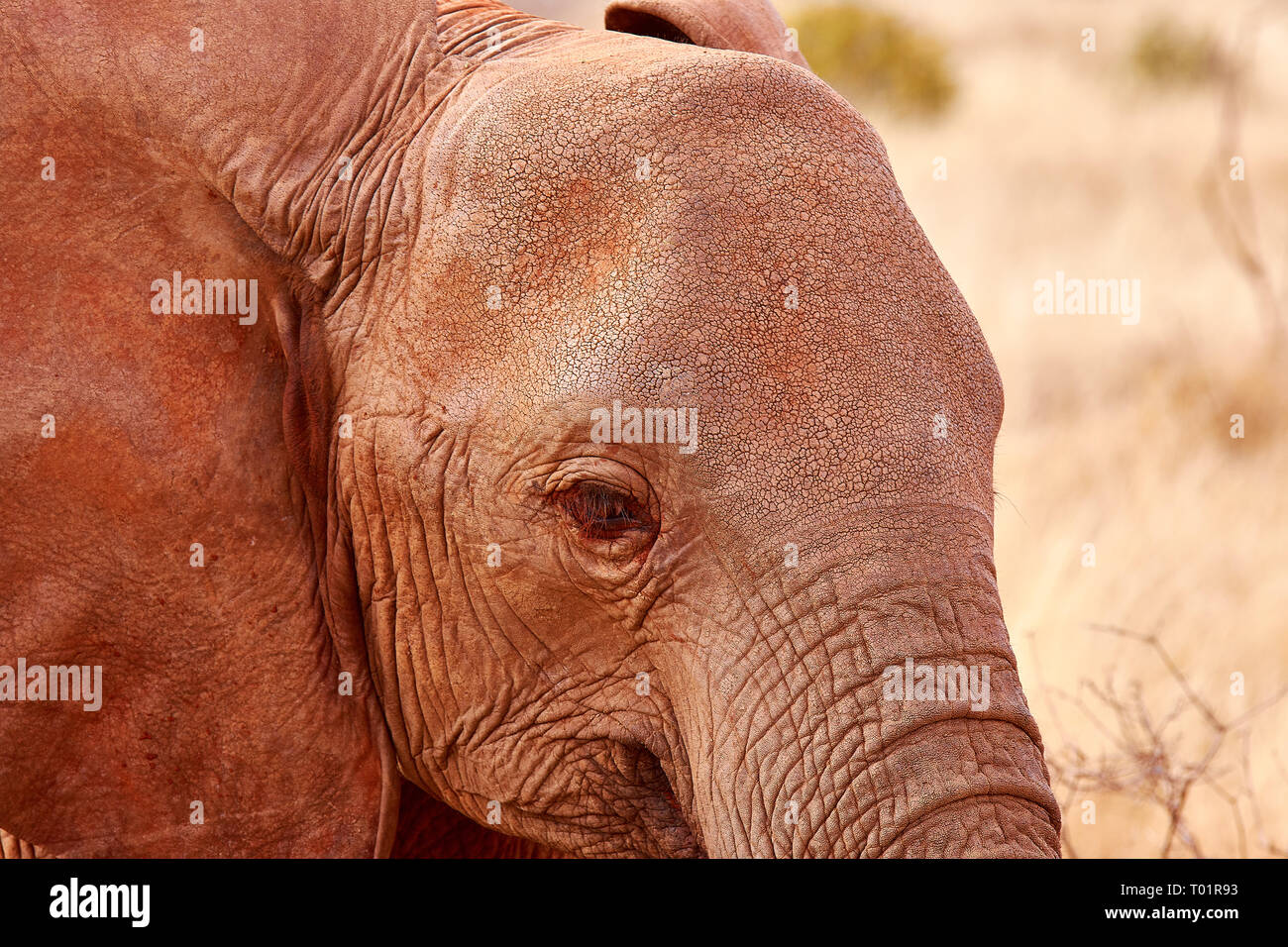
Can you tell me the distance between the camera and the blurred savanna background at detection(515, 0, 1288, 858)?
17.8ft

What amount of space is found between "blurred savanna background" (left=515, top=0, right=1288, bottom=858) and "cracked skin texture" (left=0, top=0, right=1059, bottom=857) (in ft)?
1.62

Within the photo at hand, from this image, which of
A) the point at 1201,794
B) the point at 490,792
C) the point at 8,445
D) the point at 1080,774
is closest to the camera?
the point at 8,445

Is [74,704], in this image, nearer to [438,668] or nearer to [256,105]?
[438,668]

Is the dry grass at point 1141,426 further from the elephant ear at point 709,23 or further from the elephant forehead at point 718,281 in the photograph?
the elephant ear at point 709,23

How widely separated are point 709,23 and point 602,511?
97 cm

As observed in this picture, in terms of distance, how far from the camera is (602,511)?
90.2 inches

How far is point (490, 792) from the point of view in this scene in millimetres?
2512

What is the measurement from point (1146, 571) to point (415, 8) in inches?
199

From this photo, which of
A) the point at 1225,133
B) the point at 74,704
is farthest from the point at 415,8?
the point at 1225,133

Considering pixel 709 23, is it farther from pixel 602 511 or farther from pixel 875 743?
pixel 875 743
